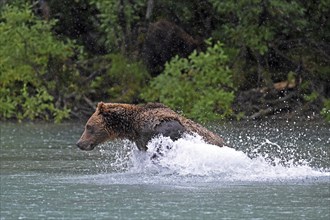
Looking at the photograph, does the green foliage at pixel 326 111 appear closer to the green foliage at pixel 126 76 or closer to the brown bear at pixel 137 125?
the green foliage at pixel 126 76

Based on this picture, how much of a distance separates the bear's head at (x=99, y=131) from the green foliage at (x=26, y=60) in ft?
32.5

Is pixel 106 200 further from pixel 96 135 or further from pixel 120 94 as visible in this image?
pixel 120 94

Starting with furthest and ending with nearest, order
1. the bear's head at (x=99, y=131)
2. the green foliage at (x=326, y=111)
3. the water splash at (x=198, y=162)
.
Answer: the green foliage at (x=326, y=111)
the bear's head at (x=99, y=131)
the water splash at (x=198, y=162)

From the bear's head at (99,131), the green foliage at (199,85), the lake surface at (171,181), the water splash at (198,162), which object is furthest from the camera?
the green foliage at (199,85)

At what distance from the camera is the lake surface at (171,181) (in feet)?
28.3

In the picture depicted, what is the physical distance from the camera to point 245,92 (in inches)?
886

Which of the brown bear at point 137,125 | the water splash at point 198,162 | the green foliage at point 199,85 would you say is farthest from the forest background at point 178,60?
the water splash at point 198,162

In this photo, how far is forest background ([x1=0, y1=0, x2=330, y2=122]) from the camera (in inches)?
Result: 834

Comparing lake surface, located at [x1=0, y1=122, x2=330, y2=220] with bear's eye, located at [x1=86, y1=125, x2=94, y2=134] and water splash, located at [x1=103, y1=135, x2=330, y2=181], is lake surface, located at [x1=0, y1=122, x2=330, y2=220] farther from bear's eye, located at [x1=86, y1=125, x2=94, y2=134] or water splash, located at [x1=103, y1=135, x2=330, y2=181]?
bear's eye, located at [x1=86, y1=125, x2=94, y2=134]

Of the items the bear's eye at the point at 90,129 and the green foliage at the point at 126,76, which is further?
the green foliage at the point at 126,76

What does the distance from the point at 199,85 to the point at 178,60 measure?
1329 millimetres

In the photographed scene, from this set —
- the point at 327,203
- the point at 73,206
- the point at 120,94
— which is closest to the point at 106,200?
the point at 73,206

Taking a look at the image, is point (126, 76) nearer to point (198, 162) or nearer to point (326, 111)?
point (326, 111)

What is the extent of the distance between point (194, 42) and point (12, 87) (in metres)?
4.14
